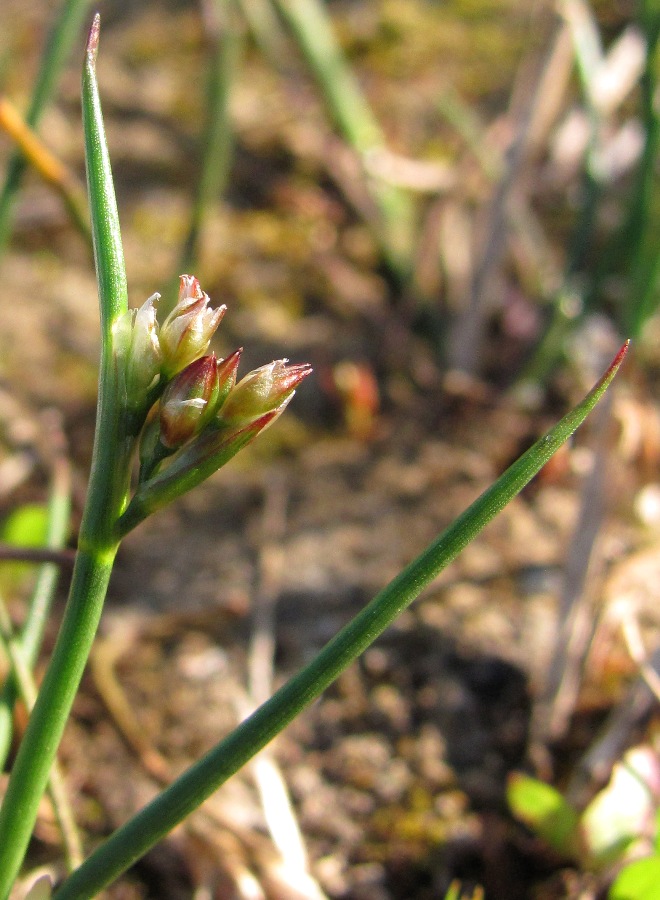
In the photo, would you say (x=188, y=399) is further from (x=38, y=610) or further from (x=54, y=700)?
Result: (x=38, y=610)

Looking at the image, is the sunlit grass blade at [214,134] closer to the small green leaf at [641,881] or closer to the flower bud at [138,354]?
the flower bud at [138,354]

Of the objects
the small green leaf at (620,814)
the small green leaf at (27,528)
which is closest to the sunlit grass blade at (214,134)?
the small green leaf at (27,528)

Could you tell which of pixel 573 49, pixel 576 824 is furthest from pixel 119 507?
pixel 573 49

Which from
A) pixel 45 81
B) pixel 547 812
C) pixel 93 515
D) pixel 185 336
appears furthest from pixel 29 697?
pixel 45 81

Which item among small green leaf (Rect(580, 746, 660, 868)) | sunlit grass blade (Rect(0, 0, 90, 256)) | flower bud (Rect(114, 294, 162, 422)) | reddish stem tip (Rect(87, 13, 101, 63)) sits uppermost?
sunlit grass blade (Rect(0, 0, 90, 256))

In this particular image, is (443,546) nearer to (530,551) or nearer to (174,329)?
(174,329)

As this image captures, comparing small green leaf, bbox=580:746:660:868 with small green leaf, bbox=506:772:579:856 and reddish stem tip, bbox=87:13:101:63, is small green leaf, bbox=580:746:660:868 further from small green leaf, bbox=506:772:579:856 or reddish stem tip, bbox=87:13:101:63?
reddish stem tip, bbox=87:13:101:63

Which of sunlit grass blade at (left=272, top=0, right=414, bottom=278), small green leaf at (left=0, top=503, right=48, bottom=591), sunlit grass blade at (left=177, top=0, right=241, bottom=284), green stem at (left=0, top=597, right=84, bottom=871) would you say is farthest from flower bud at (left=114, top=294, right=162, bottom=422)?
sunlit grass blade at (left=272, top=0, right=414, bottom=278)
